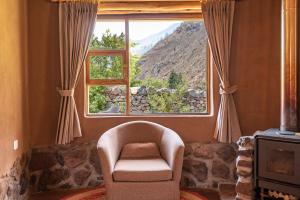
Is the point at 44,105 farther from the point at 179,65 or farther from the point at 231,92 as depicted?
the point at 231,92

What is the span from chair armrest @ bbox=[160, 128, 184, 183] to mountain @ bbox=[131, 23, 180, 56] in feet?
3.84

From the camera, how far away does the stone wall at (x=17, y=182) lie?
130 inches

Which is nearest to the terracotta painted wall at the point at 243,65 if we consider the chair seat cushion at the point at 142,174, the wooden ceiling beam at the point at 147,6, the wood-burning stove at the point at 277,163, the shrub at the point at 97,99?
the shrub at the point at 97,99

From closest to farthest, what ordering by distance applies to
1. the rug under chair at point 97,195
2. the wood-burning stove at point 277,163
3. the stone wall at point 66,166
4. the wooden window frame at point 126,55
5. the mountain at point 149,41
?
the wood-burning stove at point 277,163
the rug under chair at point 97,195
the stone wall at point 66,166
the wooden window frame at point 126,55
the mountain at point 149,41

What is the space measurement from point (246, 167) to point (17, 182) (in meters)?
2.47

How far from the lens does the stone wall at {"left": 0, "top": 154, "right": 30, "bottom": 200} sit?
329 centimetres

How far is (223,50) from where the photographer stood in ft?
13.7

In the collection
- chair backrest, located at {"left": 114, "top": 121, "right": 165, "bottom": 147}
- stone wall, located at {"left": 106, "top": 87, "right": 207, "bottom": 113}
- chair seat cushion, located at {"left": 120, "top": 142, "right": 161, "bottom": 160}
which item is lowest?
chair seat cushion, located at {"left": 120, "top": 142, "right": 161, "bottom": 160}

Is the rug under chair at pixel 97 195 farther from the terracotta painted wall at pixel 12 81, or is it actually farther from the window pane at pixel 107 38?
the window pane at pixel 107 38

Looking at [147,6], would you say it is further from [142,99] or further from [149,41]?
[142,99]

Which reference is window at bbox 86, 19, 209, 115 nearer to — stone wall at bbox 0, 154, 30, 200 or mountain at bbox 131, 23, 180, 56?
mountain at bbox 131, 23, 180, 56

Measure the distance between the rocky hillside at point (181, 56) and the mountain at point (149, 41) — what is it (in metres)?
0.04

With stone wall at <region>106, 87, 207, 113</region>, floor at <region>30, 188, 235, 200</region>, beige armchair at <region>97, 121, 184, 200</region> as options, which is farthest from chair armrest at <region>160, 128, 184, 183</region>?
floor at <region>30, 188, 235, 200</region>

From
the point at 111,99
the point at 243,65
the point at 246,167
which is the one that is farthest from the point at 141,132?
the point at 243,65
